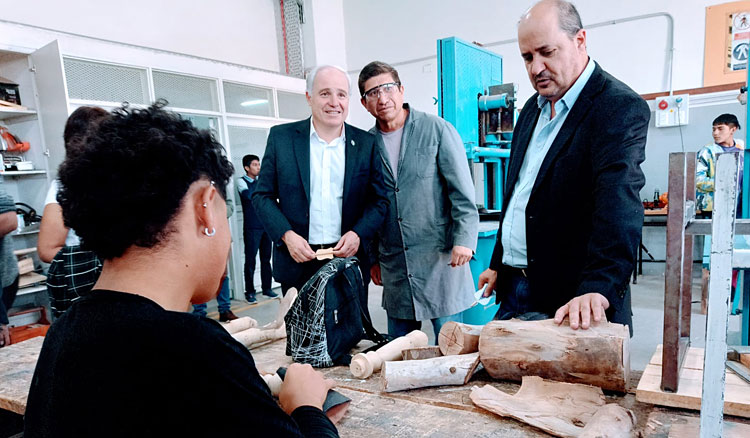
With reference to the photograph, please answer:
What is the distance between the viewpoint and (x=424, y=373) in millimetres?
1349

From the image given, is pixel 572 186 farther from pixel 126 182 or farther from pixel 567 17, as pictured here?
pixel 126 182

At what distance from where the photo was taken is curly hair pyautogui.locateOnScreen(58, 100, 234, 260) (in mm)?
739

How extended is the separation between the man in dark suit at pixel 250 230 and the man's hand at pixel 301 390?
15.1 feet

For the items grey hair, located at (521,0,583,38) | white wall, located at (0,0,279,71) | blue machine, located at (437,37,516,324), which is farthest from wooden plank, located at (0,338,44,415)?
white wall, located at (0,0,279,71)

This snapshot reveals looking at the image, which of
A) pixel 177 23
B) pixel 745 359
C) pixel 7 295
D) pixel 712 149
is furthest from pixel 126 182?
pixel 177 23

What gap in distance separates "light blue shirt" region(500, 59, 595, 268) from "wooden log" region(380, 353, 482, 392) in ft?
1.58

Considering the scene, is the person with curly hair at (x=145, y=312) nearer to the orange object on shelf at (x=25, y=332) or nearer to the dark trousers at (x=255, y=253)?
the orange object on shelf at (x=25, y=332)

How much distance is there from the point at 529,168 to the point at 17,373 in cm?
207

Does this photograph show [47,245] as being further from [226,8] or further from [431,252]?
[226,8]

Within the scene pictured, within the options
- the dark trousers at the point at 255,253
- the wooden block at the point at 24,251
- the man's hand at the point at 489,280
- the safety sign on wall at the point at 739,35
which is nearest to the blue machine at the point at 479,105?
the man's hand at the point at 489,280

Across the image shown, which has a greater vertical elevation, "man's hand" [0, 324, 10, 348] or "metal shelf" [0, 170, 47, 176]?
"metal shelf" [0, 170, 47, 176]

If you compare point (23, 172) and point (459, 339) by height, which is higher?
point (23, 172)

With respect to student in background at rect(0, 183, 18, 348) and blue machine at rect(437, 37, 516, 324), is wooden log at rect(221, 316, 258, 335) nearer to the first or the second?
student in background at rect(0, 183, 18, 348)

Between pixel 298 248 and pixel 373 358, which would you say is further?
pixel 298 248
